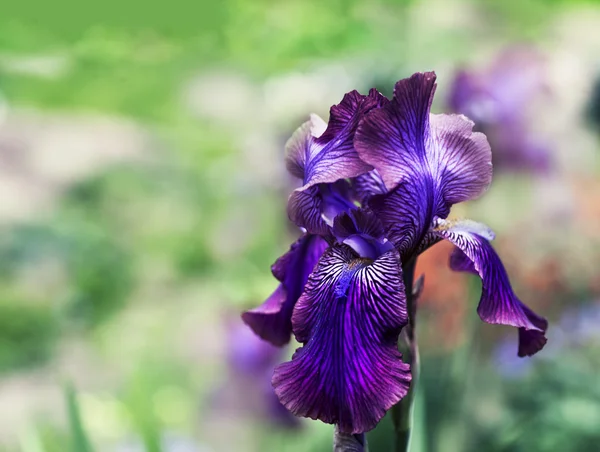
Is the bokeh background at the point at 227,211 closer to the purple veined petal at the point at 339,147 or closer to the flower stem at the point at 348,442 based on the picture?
the flower stem at the point at 348,442

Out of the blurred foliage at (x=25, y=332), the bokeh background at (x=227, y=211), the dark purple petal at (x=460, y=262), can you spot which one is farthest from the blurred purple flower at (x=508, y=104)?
the blurred foliage at (x=25, y=332)

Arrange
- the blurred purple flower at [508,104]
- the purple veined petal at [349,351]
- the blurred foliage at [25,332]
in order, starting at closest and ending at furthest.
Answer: the purple veined petal at [349,351] < the blurred purple flower at [508,104] < the blurred foliage at [25,332]

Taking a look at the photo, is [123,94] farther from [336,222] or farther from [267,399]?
[336,222]

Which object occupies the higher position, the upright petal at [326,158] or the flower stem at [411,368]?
the upright petal at [326,158]

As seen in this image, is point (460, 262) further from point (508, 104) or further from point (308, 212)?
point (508, 104)

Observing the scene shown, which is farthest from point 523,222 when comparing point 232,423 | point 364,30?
point 364,30

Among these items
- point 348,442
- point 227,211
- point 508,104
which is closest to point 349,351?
point 348,442
